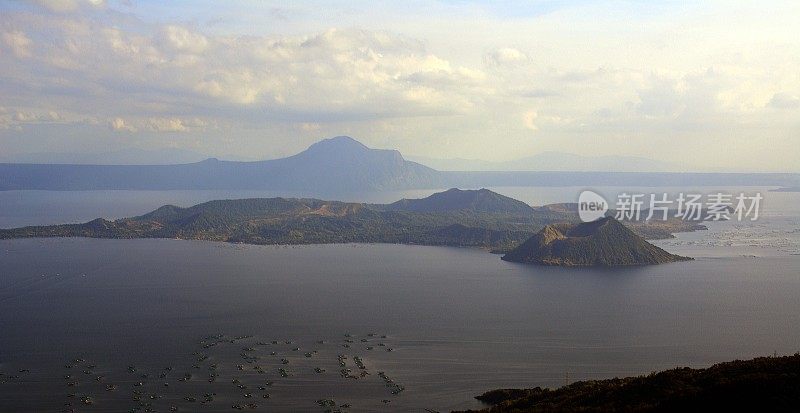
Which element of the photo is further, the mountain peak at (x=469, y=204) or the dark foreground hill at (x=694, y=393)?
the mountain peak at (x=469, y=204)

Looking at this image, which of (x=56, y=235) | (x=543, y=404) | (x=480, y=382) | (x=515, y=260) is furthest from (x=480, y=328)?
(x=56, y=235)

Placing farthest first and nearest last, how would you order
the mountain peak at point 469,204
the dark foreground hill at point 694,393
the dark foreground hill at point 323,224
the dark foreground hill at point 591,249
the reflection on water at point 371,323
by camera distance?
the mountain peak at point 469,204 → the dark foreground hill at point 323,224 → the dark foreground hill at point 591,249 → the reflection on water at point 371,323 → the dark foreground hill at point 694,393

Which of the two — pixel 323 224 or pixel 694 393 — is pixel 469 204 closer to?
pixel 323 224

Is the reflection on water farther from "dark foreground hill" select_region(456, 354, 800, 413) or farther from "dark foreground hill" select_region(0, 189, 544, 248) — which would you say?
"dark foreground hill" select_region(0, 189, 544, 248)

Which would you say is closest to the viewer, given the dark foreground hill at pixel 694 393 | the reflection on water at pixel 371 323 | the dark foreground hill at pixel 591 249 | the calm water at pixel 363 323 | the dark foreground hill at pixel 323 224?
the dark foreground hill at pixel 694 393

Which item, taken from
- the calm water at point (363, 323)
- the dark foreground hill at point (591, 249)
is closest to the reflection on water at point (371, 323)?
the calm water at point (363, 323)

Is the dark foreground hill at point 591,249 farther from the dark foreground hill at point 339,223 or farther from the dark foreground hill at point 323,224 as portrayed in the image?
the dark foreground hill at point 323,224
